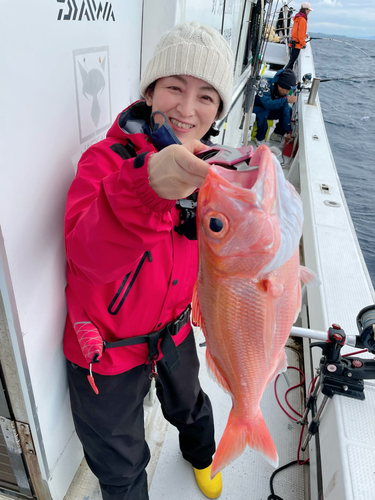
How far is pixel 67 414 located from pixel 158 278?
1.01 m

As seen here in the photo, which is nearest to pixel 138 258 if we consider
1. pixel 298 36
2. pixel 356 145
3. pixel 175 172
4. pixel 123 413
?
pixel 175 172

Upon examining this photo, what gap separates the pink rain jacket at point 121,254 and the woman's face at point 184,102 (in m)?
0.12

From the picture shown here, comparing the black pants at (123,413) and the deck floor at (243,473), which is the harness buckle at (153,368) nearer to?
the black pants at (123,413)

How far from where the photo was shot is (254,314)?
1.00 m

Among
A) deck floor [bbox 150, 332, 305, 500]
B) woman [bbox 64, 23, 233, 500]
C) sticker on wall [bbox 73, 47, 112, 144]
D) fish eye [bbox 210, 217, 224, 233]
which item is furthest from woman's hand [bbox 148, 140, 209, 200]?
deck floor [bbox 150, 332, 305, 500]

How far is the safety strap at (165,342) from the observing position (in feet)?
5.04

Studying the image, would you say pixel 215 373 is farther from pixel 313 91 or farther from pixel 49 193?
pixel 313 91

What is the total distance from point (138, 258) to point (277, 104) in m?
7.42

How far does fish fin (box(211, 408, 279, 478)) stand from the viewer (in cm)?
130

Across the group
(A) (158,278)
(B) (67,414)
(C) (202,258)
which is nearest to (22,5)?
(C) (202,258)

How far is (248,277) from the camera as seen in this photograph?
3.09ft

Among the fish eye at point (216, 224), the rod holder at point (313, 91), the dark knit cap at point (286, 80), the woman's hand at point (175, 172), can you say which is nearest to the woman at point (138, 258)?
the woman's hand at point (175, 172)

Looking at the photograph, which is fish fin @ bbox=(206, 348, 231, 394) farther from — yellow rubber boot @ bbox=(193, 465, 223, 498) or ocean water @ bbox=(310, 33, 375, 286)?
ocean water @ bbox=(310, 33, 375, 286)

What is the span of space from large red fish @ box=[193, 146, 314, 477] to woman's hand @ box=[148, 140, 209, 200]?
0.17ft
